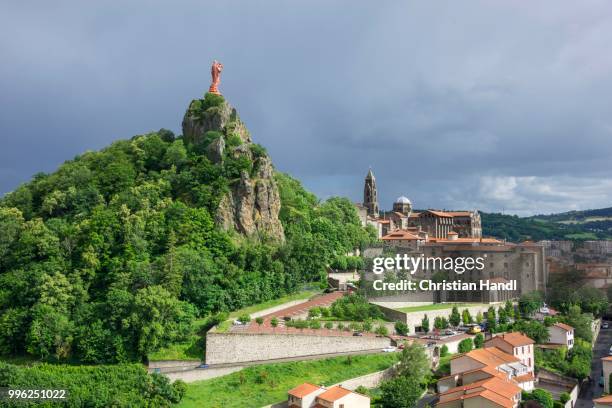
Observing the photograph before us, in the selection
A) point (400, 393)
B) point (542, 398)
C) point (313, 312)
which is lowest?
point (542, 398)

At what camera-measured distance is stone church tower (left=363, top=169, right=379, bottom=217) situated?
10471cm

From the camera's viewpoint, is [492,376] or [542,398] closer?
[542,398]

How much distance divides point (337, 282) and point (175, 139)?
22309mm

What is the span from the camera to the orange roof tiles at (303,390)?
113ft

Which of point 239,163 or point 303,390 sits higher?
point 239,163

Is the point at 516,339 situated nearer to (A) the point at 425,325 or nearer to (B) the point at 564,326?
(A) the point at 425,325

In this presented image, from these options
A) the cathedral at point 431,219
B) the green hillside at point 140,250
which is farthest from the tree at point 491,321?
the cathedral at point 431,219

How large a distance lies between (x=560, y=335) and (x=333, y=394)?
22.8 metres

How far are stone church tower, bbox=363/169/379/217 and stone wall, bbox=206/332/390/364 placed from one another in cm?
6359

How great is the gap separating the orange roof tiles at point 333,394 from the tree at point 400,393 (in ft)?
8.29

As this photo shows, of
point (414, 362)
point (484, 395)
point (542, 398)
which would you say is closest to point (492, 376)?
point (542, 398)

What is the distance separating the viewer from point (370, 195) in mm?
106062

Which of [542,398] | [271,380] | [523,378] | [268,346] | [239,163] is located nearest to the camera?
[542,398]
